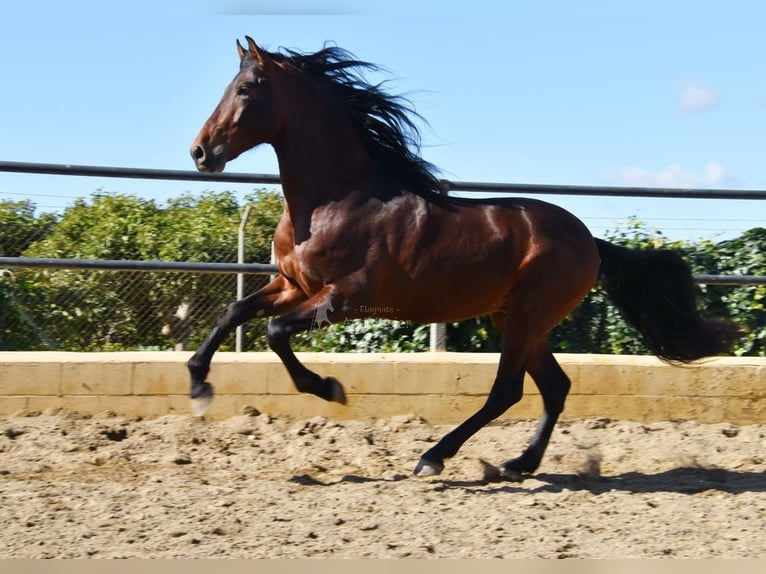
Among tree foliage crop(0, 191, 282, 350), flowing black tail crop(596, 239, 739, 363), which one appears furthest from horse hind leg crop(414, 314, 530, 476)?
tree foliage crop(0, 191, 282, 350)

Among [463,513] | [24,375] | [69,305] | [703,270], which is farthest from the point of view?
[703,270]

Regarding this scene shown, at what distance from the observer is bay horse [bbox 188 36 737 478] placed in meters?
5.31

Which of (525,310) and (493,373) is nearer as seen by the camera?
(525,310)

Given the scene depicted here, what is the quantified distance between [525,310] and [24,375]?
317 cm

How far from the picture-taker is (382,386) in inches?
255

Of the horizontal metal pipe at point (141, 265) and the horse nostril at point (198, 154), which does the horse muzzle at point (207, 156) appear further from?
the horizontal metal pipe at point (141, 265)

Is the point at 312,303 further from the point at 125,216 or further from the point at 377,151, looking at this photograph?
the point at 125,216

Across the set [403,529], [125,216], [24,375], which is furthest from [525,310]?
[125,216]

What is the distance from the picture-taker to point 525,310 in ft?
18.2

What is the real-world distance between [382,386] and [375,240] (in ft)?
4.76

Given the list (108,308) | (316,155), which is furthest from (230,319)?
(108,308)

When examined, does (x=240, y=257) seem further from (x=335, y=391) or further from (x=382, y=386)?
(x=335, y=391)

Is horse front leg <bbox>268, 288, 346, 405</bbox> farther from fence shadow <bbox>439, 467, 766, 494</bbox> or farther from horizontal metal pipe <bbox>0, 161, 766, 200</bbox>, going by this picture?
horizontal metal pipe <bbox>0, 161, 766, 200</bbox>

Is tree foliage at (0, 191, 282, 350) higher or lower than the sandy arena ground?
higher
